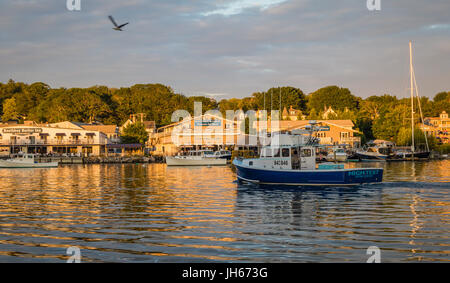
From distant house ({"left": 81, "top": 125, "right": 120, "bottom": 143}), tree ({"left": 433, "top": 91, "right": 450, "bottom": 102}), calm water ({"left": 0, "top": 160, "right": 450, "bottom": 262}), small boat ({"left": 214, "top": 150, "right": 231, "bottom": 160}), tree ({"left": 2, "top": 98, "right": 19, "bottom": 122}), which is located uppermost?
tree ({"left": 433, "top": 91, "right": 450, "bottom": 102})

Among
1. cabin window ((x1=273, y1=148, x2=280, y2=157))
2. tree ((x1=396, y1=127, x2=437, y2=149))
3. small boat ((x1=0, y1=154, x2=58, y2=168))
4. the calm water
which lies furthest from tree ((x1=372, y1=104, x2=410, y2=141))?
cabin window ((x1=273, y1=148, x2=280, y2=157))

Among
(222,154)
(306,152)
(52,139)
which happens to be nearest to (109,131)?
(52,139)

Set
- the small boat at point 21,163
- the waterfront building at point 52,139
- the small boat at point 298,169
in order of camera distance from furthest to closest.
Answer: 1. the waterfront building at point 52,139
2. the small boat at point 21,163
3. the small boat at point 298,169

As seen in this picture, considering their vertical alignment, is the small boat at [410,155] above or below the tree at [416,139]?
below

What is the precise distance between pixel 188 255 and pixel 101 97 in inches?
5345

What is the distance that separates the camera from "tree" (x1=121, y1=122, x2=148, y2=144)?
364 feet

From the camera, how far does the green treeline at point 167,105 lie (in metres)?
120

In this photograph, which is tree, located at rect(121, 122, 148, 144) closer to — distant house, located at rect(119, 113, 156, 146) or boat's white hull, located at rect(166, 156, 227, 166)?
distant house, located at rect(119, 113, 156, 146)

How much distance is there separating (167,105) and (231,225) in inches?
5005

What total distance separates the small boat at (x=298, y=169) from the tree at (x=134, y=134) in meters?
79.4

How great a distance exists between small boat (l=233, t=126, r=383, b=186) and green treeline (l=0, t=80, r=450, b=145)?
77.3 meters

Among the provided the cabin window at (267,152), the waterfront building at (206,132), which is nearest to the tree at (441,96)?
the waterfront building at (206,132)

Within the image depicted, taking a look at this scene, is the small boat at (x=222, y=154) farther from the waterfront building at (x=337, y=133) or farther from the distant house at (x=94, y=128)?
the distant house at (x=94, y=128)

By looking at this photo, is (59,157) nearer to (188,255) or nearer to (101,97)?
(101,97)
